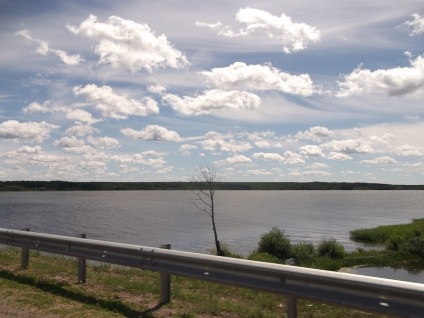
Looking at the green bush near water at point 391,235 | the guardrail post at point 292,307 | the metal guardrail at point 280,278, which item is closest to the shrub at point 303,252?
the green bush near water at point 391,235

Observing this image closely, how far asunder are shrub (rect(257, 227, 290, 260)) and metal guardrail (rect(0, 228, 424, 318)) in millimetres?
22197

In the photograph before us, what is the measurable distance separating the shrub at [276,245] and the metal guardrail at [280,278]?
72.8 ft

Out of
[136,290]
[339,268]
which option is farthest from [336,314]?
[339,268]

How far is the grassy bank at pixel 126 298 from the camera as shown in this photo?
21.7ft

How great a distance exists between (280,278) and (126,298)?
3.03m

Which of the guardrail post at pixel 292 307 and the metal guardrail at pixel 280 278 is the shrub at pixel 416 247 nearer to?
the metal guardrail at pixel 280 278

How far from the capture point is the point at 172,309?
267 inches

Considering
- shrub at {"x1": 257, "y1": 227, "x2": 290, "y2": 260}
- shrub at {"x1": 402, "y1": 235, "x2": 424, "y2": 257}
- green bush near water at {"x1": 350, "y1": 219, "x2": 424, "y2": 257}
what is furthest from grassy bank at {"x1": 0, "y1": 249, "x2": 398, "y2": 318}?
green bush near water at {"x1": 350, "y1": 219, "x2": 424, "y2": 257}

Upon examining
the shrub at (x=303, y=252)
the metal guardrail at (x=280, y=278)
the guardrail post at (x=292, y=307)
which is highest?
the metal guardrail at (x=280, y=278)

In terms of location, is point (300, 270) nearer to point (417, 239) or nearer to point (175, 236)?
point (417, 239)

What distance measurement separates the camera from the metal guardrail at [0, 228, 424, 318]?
183 inches

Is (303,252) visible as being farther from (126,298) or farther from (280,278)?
(280,278)

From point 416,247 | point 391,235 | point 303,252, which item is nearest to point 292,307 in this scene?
point 416,247

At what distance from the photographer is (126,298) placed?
24.5 ft
